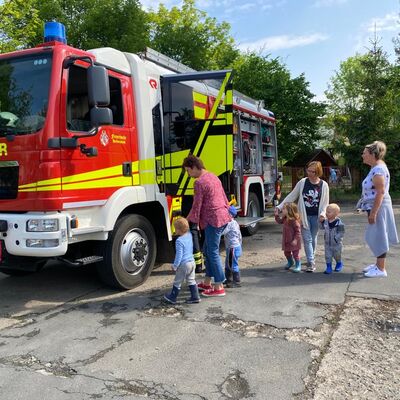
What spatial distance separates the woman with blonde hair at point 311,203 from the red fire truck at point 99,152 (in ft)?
3.77

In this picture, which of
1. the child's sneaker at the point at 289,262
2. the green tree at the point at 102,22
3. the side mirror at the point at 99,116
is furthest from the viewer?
the green tree at the point at 102,22

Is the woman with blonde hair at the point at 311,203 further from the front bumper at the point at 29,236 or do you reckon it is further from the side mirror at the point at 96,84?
the front bumper at the point at 29,236

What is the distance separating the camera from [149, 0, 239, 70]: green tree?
22.6 m

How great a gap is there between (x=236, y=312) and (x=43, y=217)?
2.25 metres

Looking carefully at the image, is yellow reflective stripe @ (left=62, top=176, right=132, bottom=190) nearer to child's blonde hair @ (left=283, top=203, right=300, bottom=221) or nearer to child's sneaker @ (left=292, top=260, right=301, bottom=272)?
child's blonde hair @ (left=283, top=203, right=300, bottom=221)

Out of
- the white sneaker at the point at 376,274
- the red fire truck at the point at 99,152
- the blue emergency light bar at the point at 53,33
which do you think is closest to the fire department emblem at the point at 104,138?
the red fire truck at the point at 99,152

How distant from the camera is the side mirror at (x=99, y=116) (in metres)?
4.67

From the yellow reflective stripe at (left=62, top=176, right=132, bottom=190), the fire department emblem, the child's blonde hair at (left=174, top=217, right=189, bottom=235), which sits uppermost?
the fire department emblem

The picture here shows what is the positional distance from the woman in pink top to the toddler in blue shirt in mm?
258

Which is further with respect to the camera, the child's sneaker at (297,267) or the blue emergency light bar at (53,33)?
the child's sneaker at (297,267)

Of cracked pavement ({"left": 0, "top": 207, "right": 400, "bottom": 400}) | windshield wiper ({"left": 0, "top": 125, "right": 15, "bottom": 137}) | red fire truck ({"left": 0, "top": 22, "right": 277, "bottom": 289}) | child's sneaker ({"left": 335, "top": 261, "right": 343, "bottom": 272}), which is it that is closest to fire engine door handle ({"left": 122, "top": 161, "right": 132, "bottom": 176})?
red fire truck ({"left": 0, "top": 22, "right": 277, "bottom": 289})

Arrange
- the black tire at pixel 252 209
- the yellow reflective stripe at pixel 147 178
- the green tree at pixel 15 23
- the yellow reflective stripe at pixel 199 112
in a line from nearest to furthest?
the yellow reflective stripe at pixel 147 178
the yellow reflective stripe at pixel 199 112
the black tire at pixel 252 209
the green tree at pixel 15 23

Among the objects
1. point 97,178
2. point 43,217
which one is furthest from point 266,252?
point 43,217

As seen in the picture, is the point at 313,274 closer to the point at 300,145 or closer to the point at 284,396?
the point at 284,396
